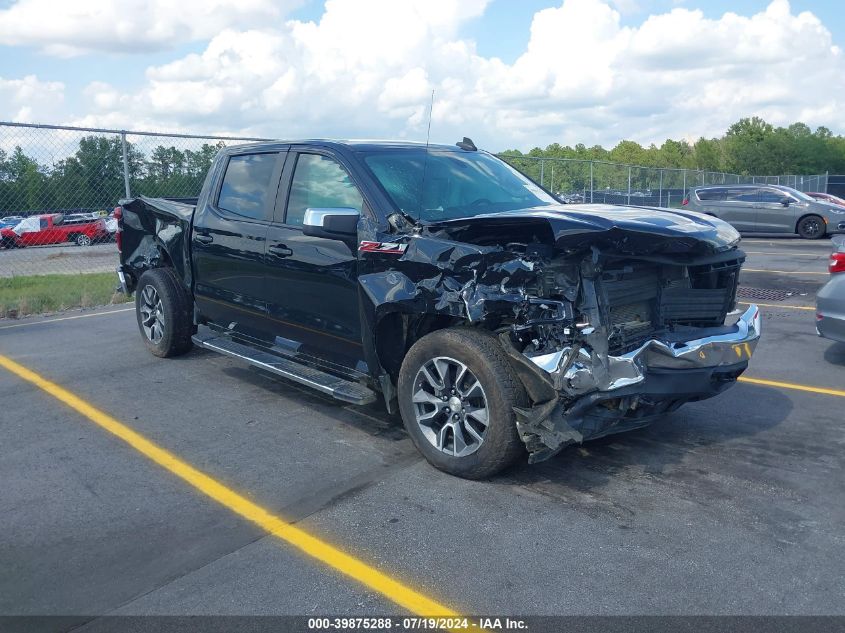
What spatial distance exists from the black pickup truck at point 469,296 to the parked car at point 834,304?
6.48 ft

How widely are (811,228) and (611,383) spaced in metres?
19.1

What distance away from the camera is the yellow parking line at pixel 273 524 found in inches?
125

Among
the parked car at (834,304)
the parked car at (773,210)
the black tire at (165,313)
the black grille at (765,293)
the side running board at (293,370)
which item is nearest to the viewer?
the side running board at (293,370)

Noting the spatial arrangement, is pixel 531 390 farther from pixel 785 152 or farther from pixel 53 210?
pixel 785 152

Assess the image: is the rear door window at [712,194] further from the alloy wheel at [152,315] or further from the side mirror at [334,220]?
the side mirror at [334,220]

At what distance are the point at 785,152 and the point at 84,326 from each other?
67.9m

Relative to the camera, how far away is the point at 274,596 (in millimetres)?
3205

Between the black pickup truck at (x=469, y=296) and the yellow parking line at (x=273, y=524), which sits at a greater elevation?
the black pickup truck at (x=469, y=296)

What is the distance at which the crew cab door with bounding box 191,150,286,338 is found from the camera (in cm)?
569

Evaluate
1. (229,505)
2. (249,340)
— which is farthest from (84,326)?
(229,505)

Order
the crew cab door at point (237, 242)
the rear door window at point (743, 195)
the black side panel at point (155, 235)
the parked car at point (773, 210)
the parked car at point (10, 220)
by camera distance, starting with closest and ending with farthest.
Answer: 1. the crew cab door at point (237, 242)
2. the black side panel at point (155, 235)
3. the parked car at point (10, 220)
4. the parked car at point (773, 210)
5. the rear door window at point (743, 195)

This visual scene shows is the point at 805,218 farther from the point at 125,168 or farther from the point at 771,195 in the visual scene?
A: the point at 125,168

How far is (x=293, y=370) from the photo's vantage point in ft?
17.5

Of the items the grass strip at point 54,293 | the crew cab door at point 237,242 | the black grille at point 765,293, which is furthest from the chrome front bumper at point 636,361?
the grass strip at point 54,293
